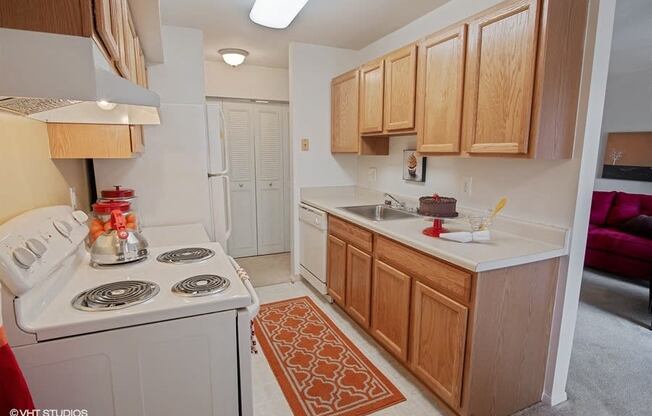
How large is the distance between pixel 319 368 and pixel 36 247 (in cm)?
166

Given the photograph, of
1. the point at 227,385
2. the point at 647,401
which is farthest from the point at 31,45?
the point at 647,401

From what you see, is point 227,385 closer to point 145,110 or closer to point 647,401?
point 145,110

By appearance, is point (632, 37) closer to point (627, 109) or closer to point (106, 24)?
point (627, 109)

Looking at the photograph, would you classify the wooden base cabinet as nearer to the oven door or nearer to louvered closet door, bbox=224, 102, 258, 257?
the oven door

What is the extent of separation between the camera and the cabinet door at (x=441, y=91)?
1961mm

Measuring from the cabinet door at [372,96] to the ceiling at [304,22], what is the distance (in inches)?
14.2

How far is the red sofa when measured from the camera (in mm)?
3461

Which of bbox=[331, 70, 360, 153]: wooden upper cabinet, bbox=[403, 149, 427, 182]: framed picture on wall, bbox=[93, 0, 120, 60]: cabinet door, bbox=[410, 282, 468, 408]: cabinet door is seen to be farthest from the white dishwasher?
bbox=[93, 0, 120, 60]: cabinet door

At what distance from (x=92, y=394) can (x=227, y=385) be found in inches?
15.6

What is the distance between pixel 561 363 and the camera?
5.97 feet

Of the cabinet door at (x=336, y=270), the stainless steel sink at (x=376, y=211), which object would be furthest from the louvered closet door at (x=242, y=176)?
the stainless steel sink at (x=376, y=211)

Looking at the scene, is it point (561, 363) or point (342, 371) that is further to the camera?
point (342, 371)

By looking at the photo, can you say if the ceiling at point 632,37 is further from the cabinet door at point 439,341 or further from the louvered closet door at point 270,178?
the louvered closet door at point 270,178

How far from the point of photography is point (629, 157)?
4371 mm
